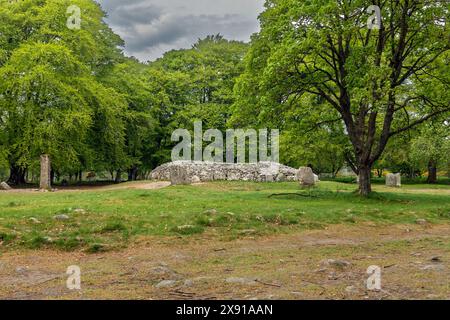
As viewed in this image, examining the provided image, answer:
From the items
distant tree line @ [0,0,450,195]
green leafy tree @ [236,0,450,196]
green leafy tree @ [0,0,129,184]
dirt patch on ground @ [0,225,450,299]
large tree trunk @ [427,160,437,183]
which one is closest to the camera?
dirt patch on ground @ [0,225,450,299]

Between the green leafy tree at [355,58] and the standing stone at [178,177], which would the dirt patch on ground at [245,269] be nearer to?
the green leafy tree at [355,58]

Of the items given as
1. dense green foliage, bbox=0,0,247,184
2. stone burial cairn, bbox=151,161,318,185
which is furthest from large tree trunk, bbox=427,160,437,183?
dense green foliage, bbox=0,0,247,184

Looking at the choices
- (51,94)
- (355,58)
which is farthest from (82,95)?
(355,58)

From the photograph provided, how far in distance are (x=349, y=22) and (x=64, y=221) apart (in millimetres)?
14426

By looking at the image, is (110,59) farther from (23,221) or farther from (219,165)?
(23,221)

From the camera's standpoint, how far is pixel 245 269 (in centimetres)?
842

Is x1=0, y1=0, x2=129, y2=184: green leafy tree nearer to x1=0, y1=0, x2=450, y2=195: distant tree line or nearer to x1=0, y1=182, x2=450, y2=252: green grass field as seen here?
x1=0, y1=0, x2=450, y2=195: distant tree line

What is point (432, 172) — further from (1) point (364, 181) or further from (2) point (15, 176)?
(2) point (15, 176)

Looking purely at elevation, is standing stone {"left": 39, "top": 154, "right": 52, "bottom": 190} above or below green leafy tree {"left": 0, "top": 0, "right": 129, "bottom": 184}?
below

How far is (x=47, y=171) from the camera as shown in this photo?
27719 mm

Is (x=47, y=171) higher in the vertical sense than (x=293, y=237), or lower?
higher

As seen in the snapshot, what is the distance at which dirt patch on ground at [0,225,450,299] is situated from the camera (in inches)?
259

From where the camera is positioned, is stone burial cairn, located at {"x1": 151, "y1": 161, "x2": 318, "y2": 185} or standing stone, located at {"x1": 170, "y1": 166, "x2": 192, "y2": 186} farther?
stone burial cairn, located at {"x1": 151, "y1": 161, "x2": 318, "y2": 185}

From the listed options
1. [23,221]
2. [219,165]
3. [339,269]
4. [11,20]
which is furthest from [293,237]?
[11,20]
